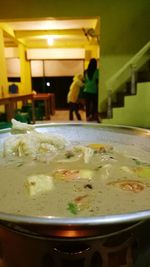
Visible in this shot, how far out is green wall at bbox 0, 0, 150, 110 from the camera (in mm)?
3719

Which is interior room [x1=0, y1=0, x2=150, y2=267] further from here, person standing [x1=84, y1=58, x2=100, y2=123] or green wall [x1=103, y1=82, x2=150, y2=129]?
person standing [x1=84, y1=58, x2=100, y2=123]

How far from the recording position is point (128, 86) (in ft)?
12.9

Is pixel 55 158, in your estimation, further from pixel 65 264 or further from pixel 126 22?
pixel 126 22

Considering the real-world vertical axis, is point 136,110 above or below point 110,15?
below

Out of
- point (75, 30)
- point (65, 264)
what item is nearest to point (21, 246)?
point (65, 264)

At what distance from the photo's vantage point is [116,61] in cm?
391

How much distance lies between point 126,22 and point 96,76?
101cm

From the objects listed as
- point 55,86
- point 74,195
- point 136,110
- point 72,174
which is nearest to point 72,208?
point 74,195

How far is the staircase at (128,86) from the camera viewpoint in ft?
10.9

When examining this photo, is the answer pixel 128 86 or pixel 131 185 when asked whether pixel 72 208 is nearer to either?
pixel 131 185

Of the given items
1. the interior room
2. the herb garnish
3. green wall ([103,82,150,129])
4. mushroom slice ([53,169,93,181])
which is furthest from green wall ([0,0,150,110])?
the herb garnish

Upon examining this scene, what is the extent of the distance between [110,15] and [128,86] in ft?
3.95

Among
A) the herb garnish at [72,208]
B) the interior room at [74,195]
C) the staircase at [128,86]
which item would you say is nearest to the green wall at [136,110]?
the staircase at [128,86]

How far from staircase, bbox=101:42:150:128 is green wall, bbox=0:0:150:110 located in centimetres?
26
